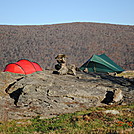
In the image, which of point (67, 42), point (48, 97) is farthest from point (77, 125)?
point (67, 42)

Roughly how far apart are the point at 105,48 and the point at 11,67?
103ft

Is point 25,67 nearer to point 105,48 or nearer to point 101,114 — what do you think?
Answer: point 101,114

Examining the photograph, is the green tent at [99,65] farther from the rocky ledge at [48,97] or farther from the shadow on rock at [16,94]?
the shadow on rock at [16,94]

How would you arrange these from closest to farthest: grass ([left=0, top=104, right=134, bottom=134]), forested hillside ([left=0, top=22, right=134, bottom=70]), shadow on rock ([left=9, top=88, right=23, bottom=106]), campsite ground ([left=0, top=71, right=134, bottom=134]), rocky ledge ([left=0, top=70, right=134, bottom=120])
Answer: grass ([left=0, top=104, right=134, bottom=134]) → campsite ground ([left=0, top=71, right=134, bottom=134]) → rocky ledge ([left=0, top=70, right=134, bottom=120]) → shadow on rock ([left=9, top=88, right=23, bottom=106]) → forested hillside ([left=0, top=22, right=134, bottom=70])

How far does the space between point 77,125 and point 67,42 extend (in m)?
41.5

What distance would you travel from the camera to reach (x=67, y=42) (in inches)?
1901

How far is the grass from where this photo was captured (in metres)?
6.93

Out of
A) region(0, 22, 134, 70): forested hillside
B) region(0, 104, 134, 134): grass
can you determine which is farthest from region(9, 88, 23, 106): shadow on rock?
region(0, 22, 134, 70): forested hillside

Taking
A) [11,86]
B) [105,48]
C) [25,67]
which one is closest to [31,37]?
[105,48]

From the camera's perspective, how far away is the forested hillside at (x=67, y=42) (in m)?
38.8

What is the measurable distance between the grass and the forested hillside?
2541 centimetres

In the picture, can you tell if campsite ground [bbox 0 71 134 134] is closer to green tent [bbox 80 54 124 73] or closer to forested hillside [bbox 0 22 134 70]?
green tent [bbox 80 54 124 73]

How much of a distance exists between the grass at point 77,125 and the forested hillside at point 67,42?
25.4 m

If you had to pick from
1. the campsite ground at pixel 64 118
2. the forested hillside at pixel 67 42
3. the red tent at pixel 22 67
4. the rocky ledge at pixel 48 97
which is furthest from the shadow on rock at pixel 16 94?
the forested hillside at pixel 67 42
